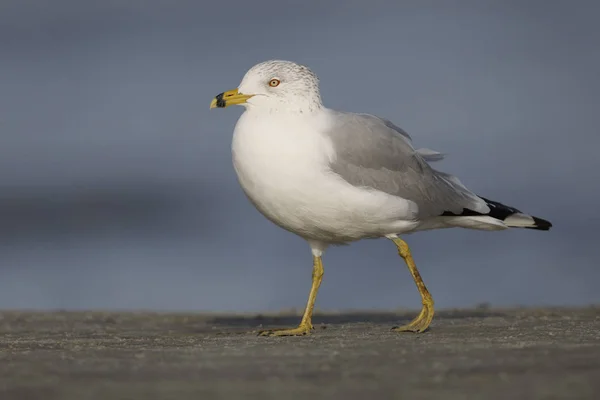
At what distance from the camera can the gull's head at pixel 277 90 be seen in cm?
705

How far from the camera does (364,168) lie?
6.90 meters

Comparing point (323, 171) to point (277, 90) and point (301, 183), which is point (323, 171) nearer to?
point (301, 183)

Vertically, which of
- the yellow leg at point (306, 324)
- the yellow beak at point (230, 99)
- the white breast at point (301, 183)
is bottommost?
the yellow leg at point (306, 324)

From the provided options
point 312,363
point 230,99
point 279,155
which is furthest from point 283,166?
point 312,363

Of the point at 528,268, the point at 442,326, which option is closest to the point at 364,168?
the point at 442,326

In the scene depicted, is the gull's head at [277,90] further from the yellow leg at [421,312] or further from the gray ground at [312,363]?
the gray ground at [312,363]

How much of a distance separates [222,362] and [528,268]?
8.57m

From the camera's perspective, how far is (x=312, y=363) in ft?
15.2

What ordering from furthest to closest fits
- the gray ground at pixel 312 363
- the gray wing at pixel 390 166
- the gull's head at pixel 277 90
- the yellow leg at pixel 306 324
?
the gull's head at pixel 277 90 → the gray wing at pixel 390 166 → the yellow leg at pixel 306 324 → the gray ground at pixel 312 363

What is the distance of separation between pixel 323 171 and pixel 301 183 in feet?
0.51

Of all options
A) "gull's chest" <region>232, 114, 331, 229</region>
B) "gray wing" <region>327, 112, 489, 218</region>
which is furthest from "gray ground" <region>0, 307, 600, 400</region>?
"gray wing" <region>327, 112, 489, 218</region>


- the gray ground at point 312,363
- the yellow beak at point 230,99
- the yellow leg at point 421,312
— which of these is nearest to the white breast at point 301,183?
the yellow beak at point 230,99

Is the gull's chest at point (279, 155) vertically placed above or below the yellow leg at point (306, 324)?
above

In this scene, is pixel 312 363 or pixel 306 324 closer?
pixel 312 363
